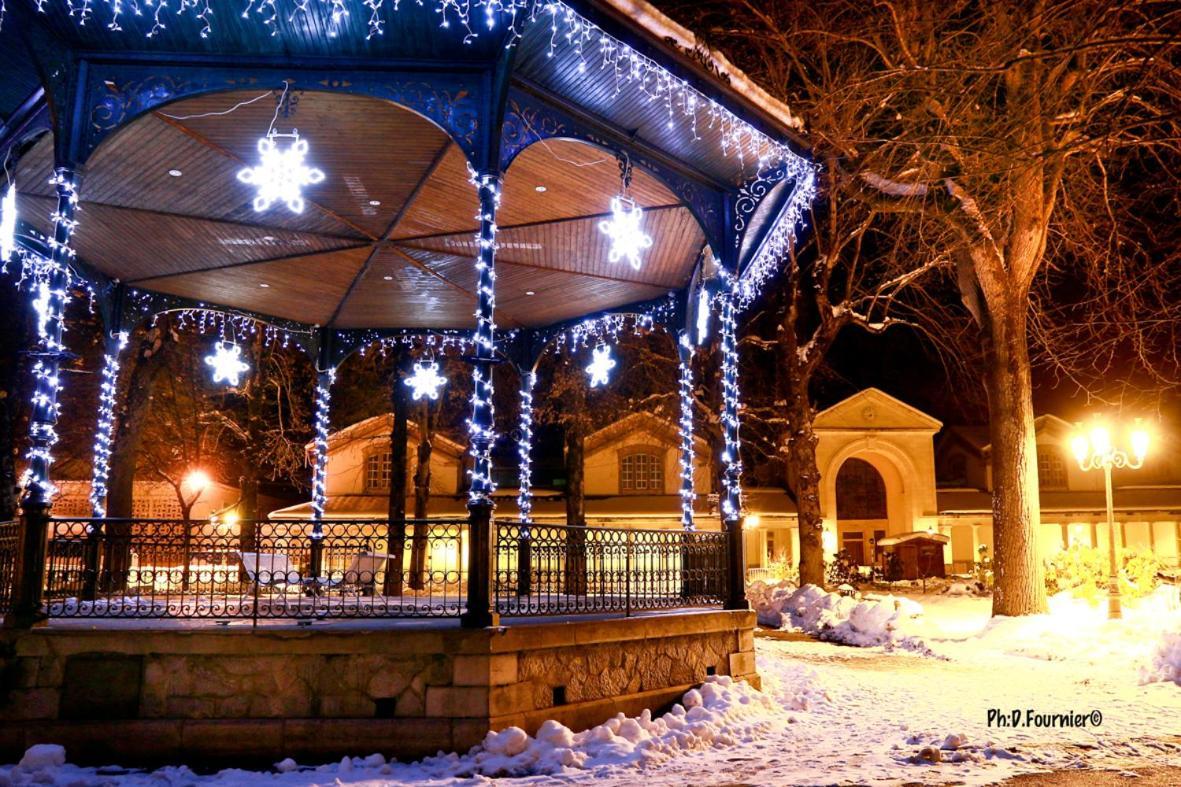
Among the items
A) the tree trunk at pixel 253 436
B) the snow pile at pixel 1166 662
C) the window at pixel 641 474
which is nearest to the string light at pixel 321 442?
the tree trunk at pixel 253 436

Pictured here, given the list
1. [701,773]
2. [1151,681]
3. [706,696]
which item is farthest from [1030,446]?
[701,773]

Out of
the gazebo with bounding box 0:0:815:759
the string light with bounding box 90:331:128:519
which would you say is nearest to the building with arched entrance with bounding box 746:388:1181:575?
the gazebo with bounding box 0:0:815:759

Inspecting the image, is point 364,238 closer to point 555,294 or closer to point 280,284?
point 280,284

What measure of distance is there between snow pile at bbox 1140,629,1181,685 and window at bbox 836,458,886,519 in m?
31.0

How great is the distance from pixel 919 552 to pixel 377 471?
21.8 metres

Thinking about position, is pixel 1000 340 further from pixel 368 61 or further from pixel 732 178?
pixel 368 61

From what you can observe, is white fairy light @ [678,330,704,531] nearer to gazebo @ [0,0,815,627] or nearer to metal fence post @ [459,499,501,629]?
gazebo @ [0,0,815,627]

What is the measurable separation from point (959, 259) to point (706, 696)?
12076mm

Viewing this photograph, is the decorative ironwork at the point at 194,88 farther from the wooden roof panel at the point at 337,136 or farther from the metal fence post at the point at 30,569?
the metal fence post at the point at 30,569

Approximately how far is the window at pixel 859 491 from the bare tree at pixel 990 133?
24.9 m

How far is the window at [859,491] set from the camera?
42.4 m

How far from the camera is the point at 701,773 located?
7512mm

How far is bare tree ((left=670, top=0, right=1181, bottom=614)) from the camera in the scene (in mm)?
11672

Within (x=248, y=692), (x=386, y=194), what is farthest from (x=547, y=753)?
(x=386, y=194)
